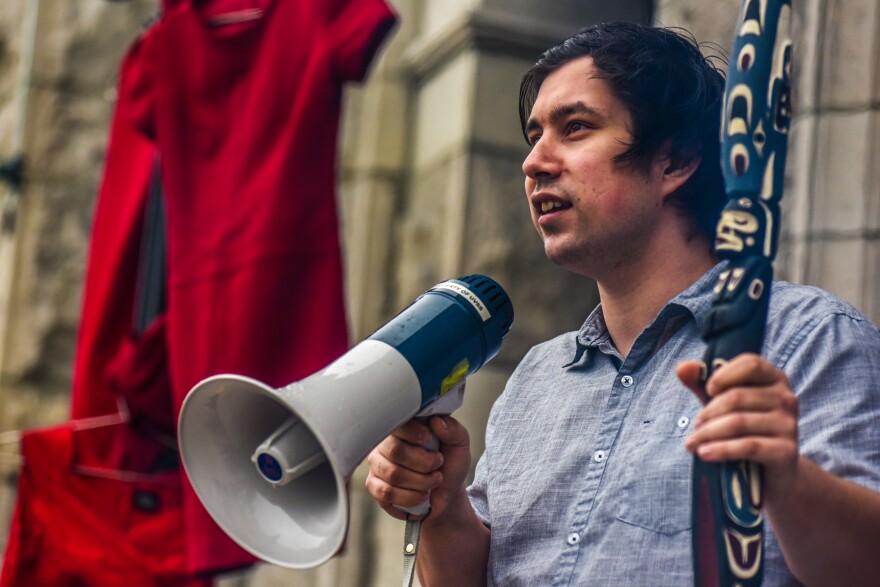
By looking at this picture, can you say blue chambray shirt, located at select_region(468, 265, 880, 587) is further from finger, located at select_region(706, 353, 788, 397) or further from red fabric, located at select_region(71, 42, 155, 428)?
red fabric, located at select_region(71, 42, 155, 428)

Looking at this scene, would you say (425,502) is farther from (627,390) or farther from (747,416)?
(747,416)

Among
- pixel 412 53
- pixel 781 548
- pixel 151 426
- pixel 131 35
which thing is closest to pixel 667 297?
pixel 781 548

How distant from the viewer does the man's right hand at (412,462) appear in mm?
1474

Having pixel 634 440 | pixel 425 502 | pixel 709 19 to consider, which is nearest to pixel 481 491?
pixel 425 502

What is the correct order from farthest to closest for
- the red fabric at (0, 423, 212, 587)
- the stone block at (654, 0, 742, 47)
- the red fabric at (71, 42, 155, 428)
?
1. the red fabric at (71, 42, 155, 428)
2. the red fabric at (0, 423, 212, 587)
3. the stone block at (654, 0, 742, 47)

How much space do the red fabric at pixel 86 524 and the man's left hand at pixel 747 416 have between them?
1913mm

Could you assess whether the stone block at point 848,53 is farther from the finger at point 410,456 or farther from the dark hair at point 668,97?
the finger at point 410,456

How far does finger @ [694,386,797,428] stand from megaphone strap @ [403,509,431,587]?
532 mm

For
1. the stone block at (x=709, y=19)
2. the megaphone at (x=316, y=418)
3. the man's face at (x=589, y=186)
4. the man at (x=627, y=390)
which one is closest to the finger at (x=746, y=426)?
the man at (x=627, y=390)

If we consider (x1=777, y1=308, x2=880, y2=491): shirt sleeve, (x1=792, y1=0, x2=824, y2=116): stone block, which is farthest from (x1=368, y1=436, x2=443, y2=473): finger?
(x1=792, y1=0, x2=824, y2=116): stone block

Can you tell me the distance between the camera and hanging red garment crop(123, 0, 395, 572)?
2574mm

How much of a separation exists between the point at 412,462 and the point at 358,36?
50.8 inches

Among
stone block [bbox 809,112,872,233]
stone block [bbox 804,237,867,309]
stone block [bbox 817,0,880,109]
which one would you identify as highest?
stone block [bbox 817,0,880,109]

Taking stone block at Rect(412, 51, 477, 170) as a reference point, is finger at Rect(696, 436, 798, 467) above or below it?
below
